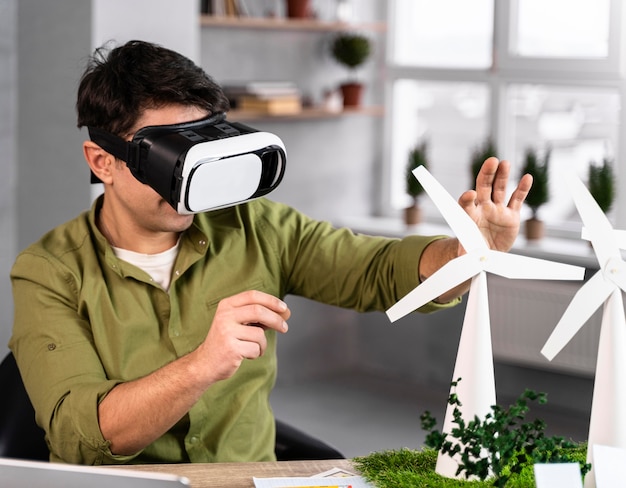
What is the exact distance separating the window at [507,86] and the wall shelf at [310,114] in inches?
8.8

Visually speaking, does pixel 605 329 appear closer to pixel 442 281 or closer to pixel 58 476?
pixel 442 281

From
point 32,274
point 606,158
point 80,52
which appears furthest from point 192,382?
point 606,158

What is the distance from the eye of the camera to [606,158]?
4.19 m

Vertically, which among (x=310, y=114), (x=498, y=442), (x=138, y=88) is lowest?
(x=498, y=442)

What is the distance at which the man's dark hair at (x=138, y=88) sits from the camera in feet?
6.47

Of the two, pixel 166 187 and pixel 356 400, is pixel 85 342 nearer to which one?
pixel 166 187

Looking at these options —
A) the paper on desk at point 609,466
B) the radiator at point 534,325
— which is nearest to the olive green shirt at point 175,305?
the paper on desk at point 609,466

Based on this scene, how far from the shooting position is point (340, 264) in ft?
7.22

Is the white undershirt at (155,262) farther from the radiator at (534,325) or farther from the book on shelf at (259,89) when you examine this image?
the radiator at (534,325)

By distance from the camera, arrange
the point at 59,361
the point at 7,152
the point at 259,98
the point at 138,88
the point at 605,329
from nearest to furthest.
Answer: the point at 605,329, the point at 59,361, the point at 138,88, the point at 7,152, the point at 259,98

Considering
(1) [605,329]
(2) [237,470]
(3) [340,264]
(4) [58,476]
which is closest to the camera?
(4) [58,476]

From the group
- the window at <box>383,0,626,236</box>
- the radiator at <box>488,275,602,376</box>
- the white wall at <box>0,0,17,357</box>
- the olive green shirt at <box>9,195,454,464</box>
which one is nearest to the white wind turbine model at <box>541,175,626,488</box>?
the olive green shirt at <box>9,195,454,464</box>

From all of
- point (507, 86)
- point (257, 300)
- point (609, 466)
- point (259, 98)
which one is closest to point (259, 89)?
point (259, 98)

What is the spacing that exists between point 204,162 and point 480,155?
116 inches
